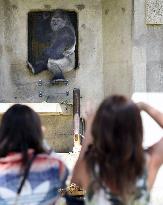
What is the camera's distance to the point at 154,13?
9.02 meters

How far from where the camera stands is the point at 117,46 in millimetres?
9539

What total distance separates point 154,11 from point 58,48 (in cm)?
183

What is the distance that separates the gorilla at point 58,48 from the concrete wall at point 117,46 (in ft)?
2.03

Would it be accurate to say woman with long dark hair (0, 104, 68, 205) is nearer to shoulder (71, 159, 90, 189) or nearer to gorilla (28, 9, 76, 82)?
shoulder (71, 159, 90, 189)

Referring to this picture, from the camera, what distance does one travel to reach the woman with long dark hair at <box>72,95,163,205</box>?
1.79m

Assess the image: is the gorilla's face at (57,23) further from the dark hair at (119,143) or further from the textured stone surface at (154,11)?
the dark hair at (119,143)

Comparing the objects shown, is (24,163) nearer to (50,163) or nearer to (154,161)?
(50,163)

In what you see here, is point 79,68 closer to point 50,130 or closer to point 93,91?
point 93,91

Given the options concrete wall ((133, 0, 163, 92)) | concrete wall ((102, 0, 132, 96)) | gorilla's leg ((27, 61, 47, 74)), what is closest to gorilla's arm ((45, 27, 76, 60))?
gorilla's leg ((27, 61, 47, 74))

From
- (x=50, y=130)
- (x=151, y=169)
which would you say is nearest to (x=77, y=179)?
(x=151, y=169)

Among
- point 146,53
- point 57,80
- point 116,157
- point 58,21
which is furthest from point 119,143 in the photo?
point 58,21

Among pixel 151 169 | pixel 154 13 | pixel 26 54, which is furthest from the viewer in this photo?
pixel 26 54

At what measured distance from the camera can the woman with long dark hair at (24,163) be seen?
75.2 inches

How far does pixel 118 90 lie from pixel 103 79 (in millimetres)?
459
